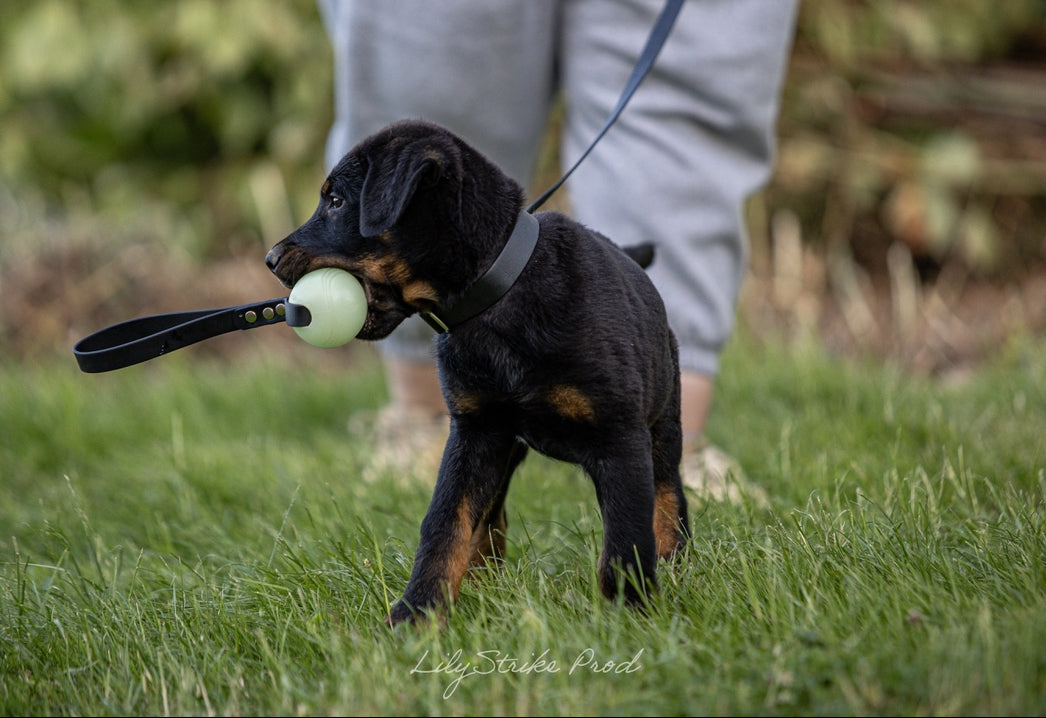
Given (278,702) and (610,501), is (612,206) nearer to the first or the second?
(610,501)

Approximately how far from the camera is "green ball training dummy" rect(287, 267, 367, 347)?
1.78 metres

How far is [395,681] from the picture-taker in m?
1.63

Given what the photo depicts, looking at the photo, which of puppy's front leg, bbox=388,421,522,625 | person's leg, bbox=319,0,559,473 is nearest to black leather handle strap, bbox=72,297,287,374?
puppy's front leg, bbox=388,421,522,625

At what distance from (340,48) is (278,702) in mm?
2053

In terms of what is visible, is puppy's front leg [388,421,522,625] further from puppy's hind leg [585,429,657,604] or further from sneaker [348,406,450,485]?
sneaker [348,406,450,485]

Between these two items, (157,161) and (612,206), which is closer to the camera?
(612,206)

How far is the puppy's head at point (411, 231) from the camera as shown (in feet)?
5.89

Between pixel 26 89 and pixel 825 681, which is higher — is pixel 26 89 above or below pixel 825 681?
above

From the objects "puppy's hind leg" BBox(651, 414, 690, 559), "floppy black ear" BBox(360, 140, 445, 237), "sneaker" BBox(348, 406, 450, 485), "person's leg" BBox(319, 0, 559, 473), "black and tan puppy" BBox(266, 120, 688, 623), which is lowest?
"sneaker" BBox(348, 406, 450, 485)

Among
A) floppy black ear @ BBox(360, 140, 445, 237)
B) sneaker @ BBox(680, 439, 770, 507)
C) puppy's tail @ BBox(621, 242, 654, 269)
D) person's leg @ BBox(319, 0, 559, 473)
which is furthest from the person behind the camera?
person's leg @ BBox(319, 0, 559, 473)

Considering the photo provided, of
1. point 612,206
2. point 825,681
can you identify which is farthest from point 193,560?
point 825,681

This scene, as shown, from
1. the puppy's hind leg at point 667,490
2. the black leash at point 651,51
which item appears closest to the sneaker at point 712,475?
the puppy's hind leg at point 667,490

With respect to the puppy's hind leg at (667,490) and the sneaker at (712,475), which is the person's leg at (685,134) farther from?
the puppy's hind leg at (667,490)

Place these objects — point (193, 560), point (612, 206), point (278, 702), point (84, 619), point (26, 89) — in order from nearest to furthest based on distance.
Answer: point (278, 702) → point (84, 619) → point (193, 560) → point (612, 206) → point (26, 89)
